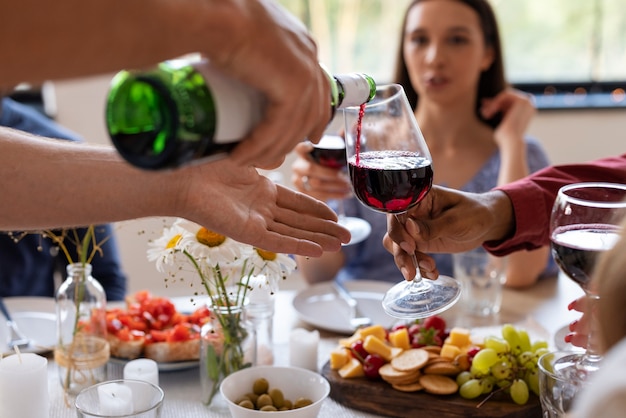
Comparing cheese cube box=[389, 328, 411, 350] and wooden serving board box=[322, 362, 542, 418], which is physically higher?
cheese cube box=[389, 328, 411, 350]

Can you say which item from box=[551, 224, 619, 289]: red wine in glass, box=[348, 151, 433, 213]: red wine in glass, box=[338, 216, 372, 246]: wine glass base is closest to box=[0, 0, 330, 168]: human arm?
box=[348, 151, 433, 213]: red wine in glass

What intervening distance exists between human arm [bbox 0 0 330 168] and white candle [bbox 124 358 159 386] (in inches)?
28.6

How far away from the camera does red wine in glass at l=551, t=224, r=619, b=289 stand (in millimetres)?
1161

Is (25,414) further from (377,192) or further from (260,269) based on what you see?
(377,192)

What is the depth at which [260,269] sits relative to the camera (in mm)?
1459

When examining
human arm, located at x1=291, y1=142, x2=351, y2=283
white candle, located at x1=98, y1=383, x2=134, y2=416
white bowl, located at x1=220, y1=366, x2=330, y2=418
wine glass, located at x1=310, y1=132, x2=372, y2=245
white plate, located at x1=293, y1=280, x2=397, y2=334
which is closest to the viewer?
white candle, located at x1=98, y1=383, x2=134, y2=416

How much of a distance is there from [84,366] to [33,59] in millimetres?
915

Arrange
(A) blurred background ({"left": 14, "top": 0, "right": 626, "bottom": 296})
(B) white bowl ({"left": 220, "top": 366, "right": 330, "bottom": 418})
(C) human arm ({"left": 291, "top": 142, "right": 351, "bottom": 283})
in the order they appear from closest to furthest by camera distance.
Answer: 1. (B) white bowl ({"left": 220, "top": 366, "right": 330, "bottom": 418})
2. (C) human arm ({"left": 291, "top": 142, "right": 351, "bottom": 283})
3. (A) blurred background ({"left": 14, "top": 0, "right": 626, "bottom": 296})

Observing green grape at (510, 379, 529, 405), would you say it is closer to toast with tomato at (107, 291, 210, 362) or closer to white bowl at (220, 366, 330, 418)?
white bowl at (220, 366, 330, 418)

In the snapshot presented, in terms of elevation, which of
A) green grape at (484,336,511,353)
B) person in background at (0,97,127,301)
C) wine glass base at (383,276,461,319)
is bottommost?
person in background at (0,97,127,301)

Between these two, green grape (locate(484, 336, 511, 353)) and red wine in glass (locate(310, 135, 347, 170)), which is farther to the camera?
red wine in glass (locate(310, 135, 347, 170))

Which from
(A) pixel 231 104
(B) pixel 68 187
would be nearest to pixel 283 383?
(B) pixel 68 187

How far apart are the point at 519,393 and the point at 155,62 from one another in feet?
2.98

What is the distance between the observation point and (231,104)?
826mm
